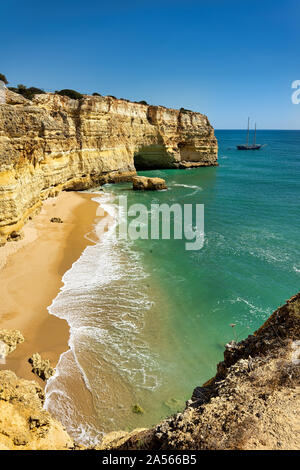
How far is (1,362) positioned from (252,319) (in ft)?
29.2

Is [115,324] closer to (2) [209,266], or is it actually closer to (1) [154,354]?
(1) [154,354]

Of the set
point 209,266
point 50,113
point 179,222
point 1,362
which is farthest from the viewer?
point 50,113

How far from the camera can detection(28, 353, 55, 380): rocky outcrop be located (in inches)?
305

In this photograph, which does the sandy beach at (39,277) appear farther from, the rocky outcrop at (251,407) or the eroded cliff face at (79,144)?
the rocky outcrop at (251,407)

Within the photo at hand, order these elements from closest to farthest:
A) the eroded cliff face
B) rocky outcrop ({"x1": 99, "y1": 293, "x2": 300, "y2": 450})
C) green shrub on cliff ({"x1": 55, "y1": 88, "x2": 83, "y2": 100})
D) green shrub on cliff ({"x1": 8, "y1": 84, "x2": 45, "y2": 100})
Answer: rocky outcrop ({"x1": 99, "y1": 293, "x2": 300, "y2": 450}), the eroded cliff face, green shrub on cliff ({"x1": 8, "y1": 84, "x2": 45, "y2": 100}), green shrub on cliff ({"x1": 55, "y1": 88, "x2": 83, "y2": 100})

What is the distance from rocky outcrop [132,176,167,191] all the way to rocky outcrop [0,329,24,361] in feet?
87.6

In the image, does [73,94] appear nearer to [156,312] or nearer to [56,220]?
[56,220]

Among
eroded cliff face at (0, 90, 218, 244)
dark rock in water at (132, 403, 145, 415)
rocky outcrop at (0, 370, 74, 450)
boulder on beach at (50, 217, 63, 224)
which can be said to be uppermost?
eroded cliff face at (0, 90, 218, 244)

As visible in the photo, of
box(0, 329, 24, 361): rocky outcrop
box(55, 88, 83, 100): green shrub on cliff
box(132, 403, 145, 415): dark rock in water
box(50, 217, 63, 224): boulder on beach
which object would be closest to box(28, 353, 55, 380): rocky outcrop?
box(0, 329, 24, 361): rocky outcrop

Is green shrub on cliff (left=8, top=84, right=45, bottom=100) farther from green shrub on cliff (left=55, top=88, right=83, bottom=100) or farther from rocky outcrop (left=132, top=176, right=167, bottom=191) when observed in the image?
rocky outcrop (left=132, top=176, right=167, bottom=191)

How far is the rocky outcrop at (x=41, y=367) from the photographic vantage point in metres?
7.75

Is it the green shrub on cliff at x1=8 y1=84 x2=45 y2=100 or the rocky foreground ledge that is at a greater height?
the green shrub on cliff at x1=8 y1=84 x2=45 y2=100
